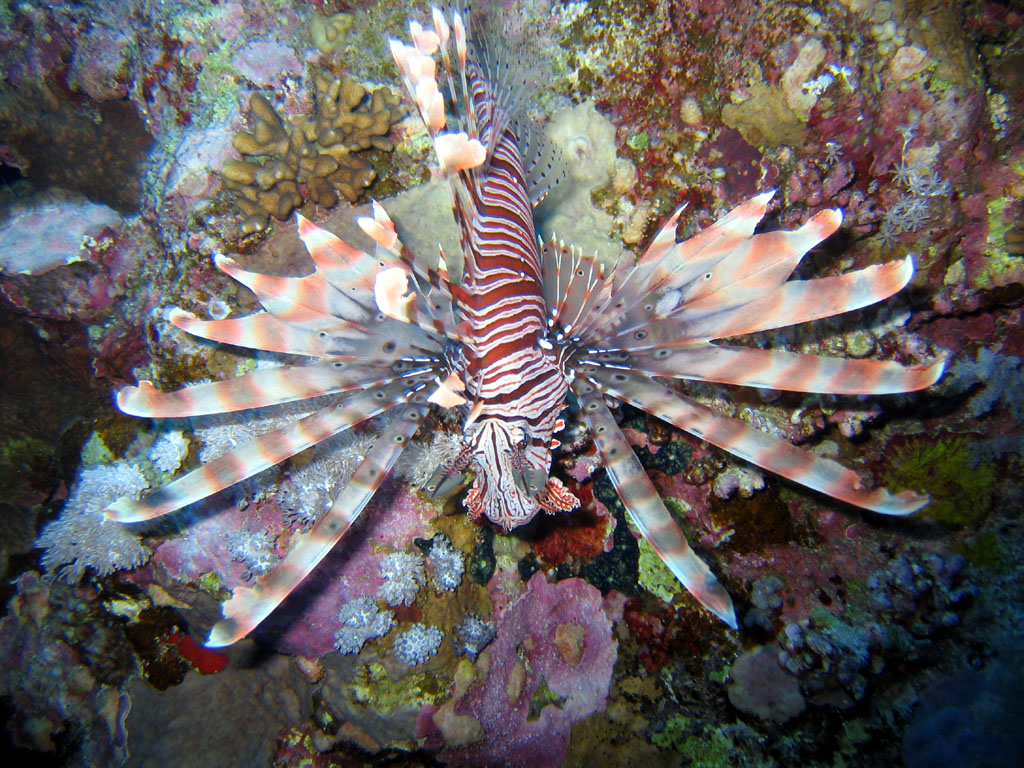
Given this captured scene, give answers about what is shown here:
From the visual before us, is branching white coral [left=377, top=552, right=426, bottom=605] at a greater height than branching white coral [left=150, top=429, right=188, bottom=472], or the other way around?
branching white coral [left=150, top=429, right=188, bottom=472]

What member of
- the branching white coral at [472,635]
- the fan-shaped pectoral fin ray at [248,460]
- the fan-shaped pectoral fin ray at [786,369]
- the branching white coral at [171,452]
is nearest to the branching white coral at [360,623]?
the branching white coral at [472,635]

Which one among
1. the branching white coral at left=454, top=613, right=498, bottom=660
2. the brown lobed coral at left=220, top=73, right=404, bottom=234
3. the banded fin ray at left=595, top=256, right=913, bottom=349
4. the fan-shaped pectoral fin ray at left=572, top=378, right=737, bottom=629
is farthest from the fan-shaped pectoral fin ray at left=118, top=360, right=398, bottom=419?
the branching white coral at left=454, top=613, right=498, bottom=660

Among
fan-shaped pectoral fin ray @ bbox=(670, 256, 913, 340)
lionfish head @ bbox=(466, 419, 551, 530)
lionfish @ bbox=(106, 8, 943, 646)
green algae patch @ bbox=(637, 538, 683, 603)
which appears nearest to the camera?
fan-shaped pectoral fin ray @ bbox=(670, 256, 913, 340)

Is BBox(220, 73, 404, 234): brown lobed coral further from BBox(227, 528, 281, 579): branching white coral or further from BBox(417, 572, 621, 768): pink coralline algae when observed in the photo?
BBox(417, 572, 621, 768): pink coralline algae

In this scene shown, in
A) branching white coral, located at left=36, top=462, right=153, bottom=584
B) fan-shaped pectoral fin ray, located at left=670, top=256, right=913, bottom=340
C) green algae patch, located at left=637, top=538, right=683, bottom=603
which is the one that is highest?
branching white coral, located at left=36, top=462, right=153, bottom=584

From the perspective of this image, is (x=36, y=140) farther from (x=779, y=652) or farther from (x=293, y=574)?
(x=779, y=652)
